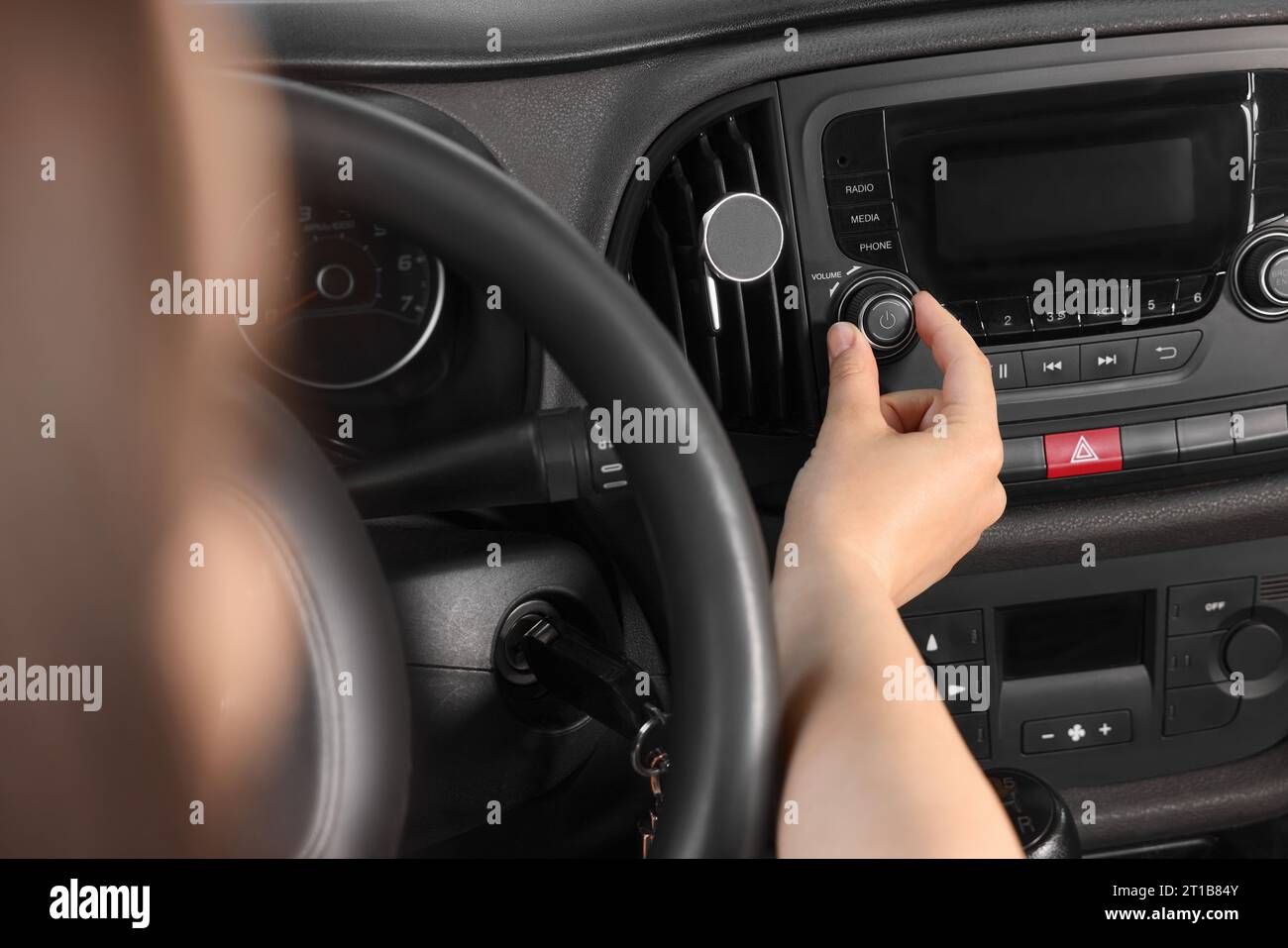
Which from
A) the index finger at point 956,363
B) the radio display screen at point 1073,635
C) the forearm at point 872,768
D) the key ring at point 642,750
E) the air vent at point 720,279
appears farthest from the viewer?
the radio display screen at point 1073,635

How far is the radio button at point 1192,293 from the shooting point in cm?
100

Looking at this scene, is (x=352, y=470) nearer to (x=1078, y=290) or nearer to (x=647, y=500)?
(x=647, y=500)

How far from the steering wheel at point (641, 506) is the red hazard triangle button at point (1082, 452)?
592 millimetres

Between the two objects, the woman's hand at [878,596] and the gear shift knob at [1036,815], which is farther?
the gear shift knob at [1036,815]

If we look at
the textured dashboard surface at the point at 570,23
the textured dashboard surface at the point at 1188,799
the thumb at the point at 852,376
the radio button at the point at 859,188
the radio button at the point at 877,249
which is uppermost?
the textured dashboard surface at the point at 570,23

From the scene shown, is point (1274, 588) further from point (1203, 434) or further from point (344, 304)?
point (344, 304)

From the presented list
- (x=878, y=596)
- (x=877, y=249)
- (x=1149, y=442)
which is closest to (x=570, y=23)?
(x=877, y=249)

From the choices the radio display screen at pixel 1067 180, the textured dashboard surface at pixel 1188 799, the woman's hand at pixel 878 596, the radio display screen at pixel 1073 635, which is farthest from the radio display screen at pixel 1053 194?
the textured dashboard surface at pixel 1188 799

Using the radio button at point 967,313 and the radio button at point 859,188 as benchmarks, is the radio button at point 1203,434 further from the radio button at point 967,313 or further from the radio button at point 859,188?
the radio button at point 859,188

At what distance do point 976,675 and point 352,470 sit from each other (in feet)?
2.16

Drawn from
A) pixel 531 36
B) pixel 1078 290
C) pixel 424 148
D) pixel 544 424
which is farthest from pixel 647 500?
pixel 1078 290

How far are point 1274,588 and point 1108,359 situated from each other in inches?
13.6

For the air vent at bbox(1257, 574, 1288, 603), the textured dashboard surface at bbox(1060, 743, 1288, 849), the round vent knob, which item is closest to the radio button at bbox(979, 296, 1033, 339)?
the round vent knob

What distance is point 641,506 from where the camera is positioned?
53 cm
